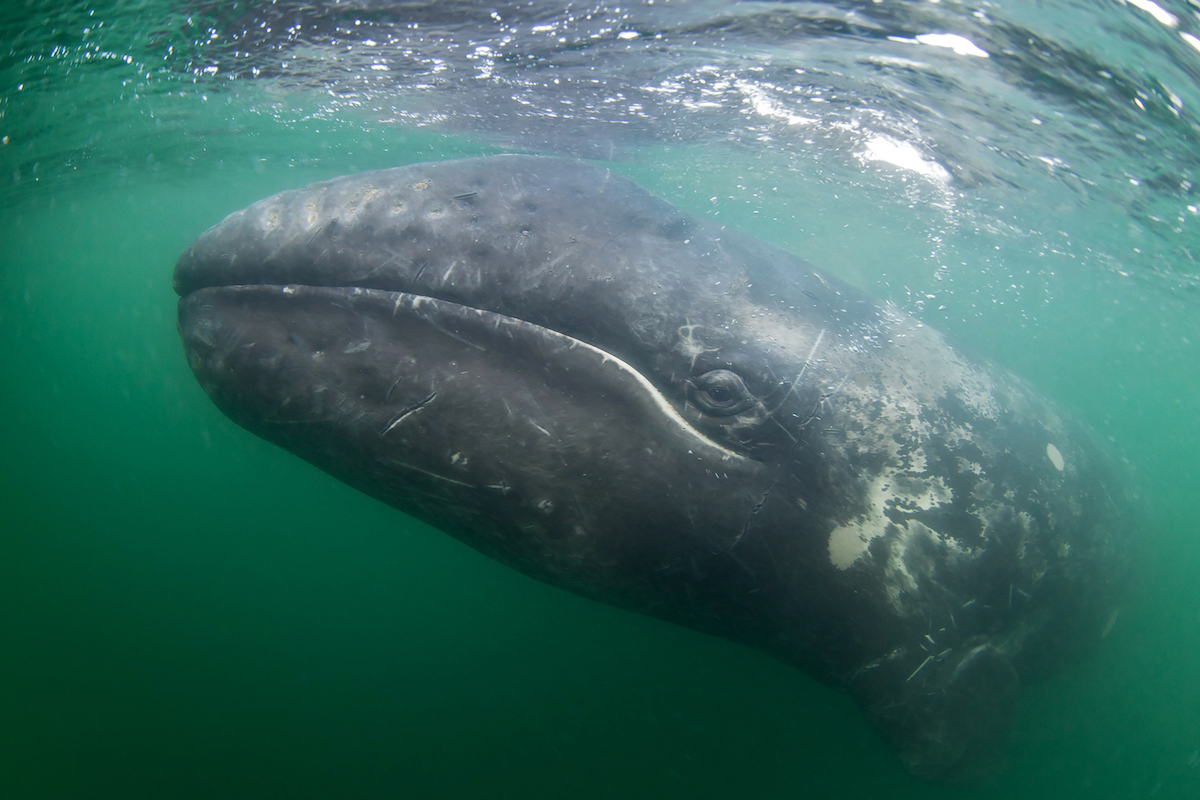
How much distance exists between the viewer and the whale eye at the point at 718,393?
150 inches

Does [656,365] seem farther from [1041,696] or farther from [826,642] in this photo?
[1041,696]

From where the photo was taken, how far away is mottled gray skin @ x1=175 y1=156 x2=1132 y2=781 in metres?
3.69

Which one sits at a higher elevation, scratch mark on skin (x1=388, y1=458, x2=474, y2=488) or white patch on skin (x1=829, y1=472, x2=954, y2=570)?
scratch mark on skin (x1=388, y1=458, x2=474, y2=488)

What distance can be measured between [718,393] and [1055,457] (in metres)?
3.72

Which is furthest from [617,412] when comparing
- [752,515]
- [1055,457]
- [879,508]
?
[1055,457]

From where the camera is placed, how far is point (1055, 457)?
5.29 meters

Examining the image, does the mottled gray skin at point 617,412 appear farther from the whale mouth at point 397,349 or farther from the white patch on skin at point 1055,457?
the white patch on skin at point 1055,457

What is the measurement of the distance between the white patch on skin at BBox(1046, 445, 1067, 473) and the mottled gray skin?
1244 mm

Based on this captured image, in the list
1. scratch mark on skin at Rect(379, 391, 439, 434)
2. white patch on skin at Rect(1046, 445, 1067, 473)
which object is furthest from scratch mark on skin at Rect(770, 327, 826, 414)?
white patch on skin at Rect(1046, 445, 1067, 473)

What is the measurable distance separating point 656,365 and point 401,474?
1.82 metres

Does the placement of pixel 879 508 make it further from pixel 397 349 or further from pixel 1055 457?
pixel 397 349

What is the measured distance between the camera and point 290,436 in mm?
3949

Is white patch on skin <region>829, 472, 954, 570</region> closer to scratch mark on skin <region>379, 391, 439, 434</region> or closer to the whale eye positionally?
the whale eye

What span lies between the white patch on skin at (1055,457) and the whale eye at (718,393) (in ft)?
11.2
